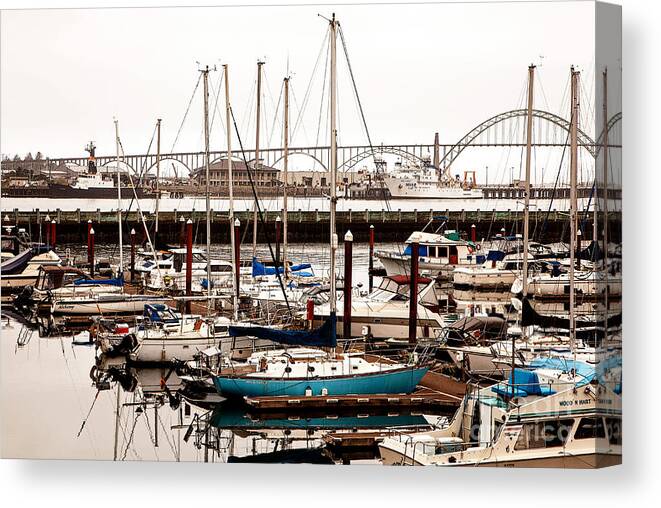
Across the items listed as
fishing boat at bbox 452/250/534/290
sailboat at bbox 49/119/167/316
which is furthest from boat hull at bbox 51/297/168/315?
fishing boat at bbox 452/250/534/290

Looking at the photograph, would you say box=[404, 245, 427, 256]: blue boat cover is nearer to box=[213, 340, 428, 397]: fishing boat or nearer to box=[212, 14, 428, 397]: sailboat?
box=[212, 14, 428, 397]: sailboat

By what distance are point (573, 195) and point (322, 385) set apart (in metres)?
2.45

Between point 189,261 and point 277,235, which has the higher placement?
point 277,235

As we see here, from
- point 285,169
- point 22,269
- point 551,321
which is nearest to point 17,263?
point 22,269

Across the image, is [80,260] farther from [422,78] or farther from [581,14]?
[581,14]

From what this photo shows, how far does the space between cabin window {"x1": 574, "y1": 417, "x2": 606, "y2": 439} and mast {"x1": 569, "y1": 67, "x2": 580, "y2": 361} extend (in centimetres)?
67

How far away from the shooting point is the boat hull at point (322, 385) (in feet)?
29.1

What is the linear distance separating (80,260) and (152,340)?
4.56ft

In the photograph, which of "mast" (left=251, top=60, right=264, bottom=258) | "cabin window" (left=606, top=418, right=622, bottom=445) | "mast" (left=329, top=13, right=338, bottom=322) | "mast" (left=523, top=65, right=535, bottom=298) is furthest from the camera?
"mast" (left=251, top=60, right=264, bottom=258)

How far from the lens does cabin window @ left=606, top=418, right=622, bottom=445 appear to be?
7637 mm

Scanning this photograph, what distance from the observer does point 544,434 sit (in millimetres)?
7816

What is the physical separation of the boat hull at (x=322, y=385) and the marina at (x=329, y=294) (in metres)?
0.02

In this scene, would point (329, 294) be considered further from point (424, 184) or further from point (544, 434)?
point (544, 434)

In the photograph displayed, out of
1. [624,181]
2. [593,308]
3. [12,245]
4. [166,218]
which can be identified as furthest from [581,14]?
[12,245]
